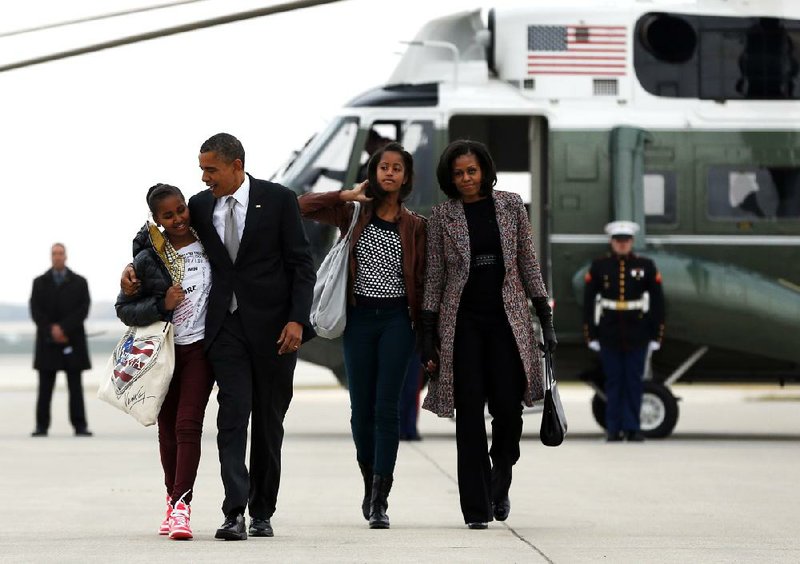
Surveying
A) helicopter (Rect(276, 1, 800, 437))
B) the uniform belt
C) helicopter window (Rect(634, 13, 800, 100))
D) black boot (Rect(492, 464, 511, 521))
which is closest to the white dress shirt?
black boot (Rect(492, 464, 511, 521))

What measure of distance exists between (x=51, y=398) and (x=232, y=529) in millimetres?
9020

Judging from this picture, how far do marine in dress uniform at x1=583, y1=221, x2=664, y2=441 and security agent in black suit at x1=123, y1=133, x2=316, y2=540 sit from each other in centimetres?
732

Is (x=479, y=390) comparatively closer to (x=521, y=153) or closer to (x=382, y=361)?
(x=382, y=361)

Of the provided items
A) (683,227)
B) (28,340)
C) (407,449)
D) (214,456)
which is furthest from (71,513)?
(28,340)

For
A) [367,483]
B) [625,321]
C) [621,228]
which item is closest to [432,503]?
[367,483]

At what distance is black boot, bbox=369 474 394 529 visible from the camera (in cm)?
840

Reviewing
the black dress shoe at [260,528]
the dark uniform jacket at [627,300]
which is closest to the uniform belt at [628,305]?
the dark uniform jacket at [627,300]

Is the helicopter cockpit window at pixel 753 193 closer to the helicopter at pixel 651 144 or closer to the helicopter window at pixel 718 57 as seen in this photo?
the helicopter at pixel 651 144

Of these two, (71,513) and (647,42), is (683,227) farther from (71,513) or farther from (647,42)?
(71,513)

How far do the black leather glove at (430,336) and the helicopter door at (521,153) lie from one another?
24.5 ft

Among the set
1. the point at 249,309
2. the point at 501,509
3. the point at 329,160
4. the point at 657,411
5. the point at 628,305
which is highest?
→ the point at 249,309

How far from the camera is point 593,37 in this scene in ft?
51.8

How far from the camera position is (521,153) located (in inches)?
666

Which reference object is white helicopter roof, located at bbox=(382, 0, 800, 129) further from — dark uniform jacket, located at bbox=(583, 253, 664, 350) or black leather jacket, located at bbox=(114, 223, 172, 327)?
black leather jacket, located at bbox=(114, 223, 172, 327)
